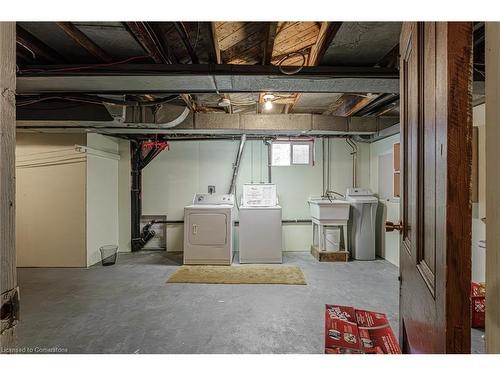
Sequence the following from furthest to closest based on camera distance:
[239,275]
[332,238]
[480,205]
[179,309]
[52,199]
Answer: [332,238] → [52,199] → [239,275] → [179,309] → [480,205]

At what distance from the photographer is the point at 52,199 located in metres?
4.38

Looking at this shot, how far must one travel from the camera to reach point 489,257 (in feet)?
2.20

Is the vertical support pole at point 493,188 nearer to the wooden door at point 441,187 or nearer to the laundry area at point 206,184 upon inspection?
the wooden door at point 441,187

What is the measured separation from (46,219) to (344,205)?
460 cm

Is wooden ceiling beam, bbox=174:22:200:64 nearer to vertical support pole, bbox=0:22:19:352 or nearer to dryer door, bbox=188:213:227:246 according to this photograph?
vertical support pole, bbox=0:22:19:352

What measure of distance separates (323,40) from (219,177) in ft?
11.8

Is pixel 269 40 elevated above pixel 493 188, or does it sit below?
above

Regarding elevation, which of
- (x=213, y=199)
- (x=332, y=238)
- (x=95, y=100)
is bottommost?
(x=332, y=238)

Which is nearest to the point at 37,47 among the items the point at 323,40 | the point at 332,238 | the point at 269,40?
the point at 269,40

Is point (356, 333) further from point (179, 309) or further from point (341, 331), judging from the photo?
point (179, 309)

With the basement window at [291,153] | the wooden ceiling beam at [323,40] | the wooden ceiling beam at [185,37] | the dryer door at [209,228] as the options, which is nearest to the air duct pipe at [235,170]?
the basement window at [291,153]

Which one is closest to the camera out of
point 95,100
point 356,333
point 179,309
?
point 356,333

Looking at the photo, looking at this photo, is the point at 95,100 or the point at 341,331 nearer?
the point at 341,331
